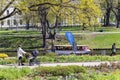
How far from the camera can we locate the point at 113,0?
79.8 meters

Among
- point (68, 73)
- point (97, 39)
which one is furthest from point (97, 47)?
point (68, 73)

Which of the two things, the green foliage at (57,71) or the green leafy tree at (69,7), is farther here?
the green leafy tree at (69,7)

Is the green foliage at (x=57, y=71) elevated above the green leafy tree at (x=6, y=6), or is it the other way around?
the green leafy tree at (x=6, y=6)

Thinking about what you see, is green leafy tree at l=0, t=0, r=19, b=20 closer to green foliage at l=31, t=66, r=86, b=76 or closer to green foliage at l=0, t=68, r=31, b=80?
green foliage at l=0, t=68, r=31, b=80

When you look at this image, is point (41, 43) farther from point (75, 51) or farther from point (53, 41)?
point (75, 51)

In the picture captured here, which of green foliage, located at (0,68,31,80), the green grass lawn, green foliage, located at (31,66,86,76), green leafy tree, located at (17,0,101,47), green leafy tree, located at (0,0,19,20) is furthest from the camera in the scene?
the green grass lawn

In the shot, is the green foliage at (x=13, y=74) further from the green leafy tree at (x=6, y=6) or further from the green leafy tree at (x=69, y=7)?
the green leafy tree at (x=6, y=6)

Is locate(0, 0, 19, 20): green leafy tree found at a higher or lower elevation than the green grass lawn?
higher

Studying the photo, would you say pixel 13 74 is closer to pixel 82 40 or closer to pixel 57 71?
pixel 57 71

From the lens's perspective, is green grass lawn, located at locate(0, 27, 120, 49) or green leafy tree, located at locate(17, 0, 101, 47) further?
green grass lawn, located at locate(0, 27, 120, 49)

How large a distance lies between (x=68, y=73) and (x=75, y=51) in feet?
88.9

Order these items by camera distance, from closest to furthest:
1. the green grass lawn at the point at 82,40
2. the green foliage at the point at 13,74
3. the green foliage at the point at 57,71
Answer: the green foliage at the point at 13,74
the green foliage at the point at 57,71
the green grass lawn at the point at 82,40

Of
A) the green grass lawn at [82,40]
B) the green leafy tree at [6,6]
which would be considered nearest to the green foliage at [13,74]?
the green leafy tree at [6,6]

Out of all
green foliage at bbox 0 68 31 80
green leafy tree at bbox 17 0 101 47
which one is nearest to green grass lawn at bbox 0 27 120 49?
green leafy tree at bbox 17 0 101 47
